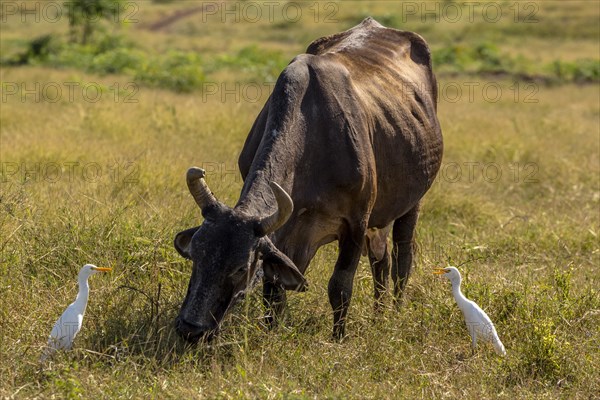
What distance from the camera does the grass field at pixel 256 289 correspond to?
5.45 meters

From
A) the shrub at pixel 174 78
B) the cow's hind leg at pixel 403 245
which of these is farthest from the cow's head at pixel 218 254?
the shrub at pixel 174 78

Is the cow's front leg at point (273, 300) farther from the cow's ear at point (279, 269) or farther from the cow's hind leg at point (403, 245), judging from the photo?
the cow's hind leg at point (403, 245)

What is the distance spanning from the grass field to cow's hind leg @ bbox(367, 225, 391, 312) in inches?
4.9

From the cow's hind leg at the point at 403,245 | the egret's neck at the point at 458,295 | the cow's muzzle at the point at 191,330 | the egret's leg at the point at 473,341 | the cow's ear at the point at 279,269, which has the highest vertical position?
the cow's ear at the point at 279,269

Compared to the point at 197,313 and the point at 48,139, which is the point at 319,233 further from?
the point at 48,139

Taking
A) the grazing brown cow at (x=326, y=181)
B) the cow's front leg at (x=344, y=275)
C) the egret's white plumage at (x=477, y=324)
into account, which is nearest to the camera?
the grazing brown cow at (x=326, y=181)

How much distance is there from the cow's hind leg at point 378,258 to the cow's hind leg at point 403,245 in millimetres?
121

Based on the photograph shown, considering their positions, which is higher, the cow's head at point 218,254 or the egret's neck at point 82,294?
the cow's head at point 218,254

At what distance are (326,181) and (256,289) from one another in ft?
2.77

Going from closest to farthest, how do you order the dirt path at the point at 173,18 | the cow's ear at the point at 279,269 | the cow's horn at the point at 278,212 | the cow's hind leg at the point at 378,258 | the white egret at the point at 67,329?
1. the cow's horn at the point at 278,212
2. the cow's ear at the point at 279,269
3. the white egret at the point at 67,329
4. the cow's hind leg at the point at 378,258
5. the dirt path at the point at 173,18

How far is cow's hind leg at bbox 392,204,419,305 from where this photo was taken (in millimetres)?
7699

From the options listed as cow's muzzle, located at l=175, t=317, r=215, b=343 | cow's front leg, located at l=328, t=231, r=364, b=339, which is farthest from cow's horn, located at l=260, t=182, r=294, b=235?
cow's front leg, located at l=328, t=231, r=364, b=339

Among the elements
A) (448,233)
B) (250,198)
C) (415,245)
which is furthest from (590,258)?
(250,198)

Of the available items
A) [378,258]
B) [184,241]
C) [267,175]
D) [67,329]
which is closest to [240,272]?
[184,241]
